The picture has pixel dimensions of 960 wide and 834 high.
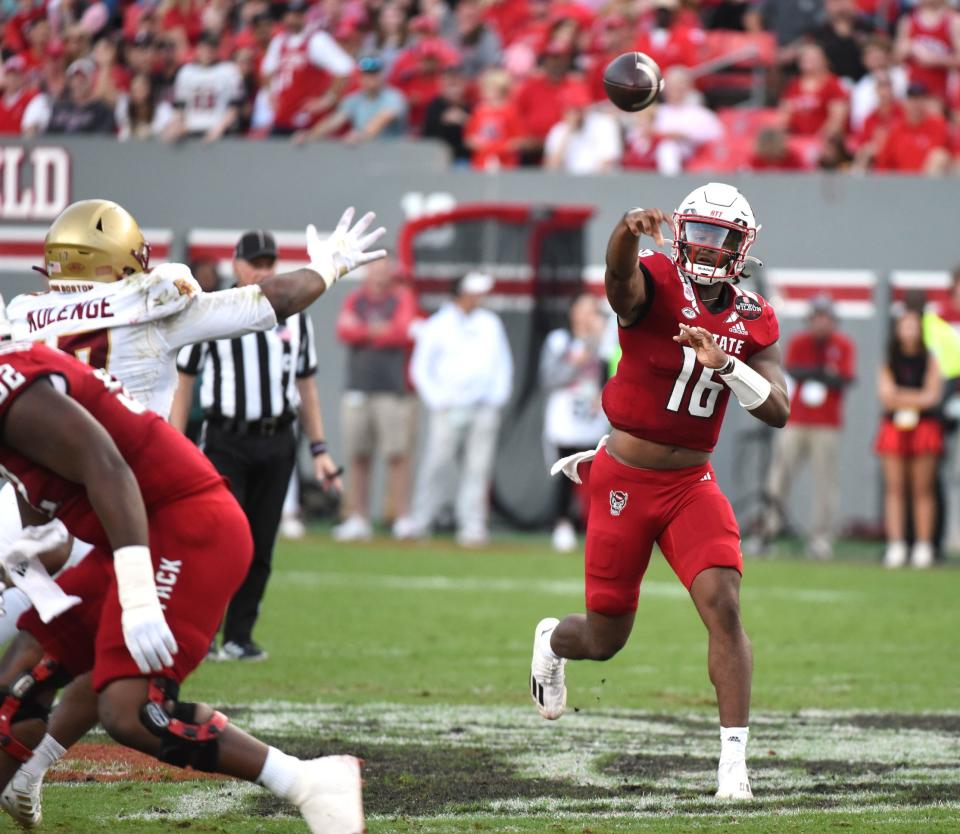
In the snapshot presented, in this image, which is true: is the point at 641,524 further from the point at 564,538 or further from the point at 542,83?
the point at 542,83

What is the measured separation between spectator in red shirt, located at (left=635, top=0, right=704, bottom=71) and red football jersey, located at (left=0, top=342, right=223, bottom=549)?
11.5 m

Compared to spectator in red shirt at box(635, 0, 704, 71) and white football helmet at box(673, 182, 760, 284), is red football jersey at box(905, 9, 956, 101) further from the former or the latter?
white football helmet at box(673, 182, 760, 284)

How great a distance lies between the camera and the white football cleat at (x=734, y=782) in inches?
193

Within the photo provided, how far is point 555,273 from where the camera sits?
46.8ft

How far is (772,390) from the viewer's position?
16.8 feet

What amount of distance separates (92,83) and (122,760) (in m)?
10.3

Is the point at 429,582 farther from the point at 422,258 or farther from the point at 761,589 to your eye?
the point at 422,258

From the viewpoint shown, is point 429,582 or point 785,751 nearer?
point 785,751

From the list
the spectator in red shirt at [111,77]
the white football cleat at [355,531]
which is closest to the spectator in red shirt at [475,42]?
the spectator in red shirt at [111,77]

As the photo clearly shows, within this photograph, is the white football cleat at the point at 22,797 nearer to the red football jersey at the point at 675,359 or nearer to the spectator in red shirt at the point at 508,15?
the red football jersey at the point at 675,359

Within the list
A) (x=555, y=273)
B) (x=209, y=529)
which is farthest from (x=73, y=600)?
(x=555, y=273)

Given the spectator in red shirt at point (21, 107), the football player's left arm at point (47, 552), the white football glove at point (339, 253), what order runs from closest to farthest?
the football player's left arm at point (47, 552) → the white football glove at point (339, 253) → the spectator in red shirt at point (21, 107)

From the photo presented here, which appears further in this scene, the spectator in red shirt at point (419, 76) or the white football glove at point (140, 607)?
the spectator in red shirt at point (419, 76)

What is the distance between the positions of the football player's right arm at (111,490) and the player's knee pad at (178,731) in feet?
0.35
